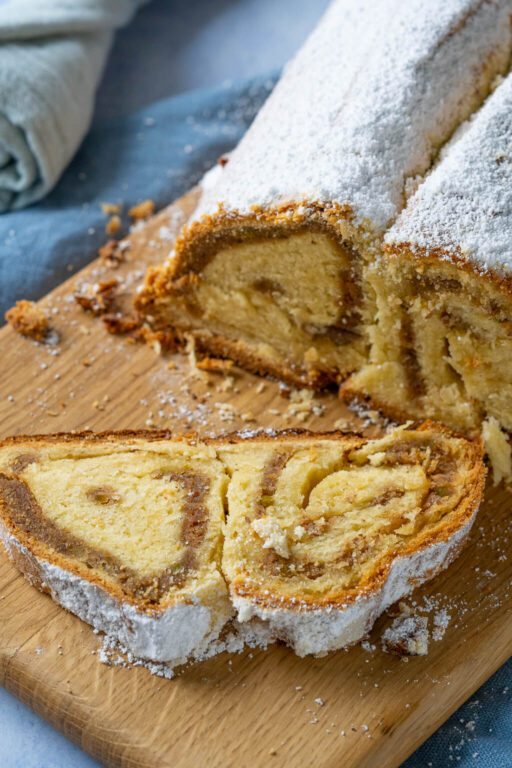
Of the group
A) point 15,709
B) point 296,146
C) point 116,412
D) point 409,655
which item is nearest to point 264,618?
point 409,655

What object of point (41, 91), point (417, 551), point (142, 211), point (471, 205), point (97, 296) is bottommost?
point (97, 296)

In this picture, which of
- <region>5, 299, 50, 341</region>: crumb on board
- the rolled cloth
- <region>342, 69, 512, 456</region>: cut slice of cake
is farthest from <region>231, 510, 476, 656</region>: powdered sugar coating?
the rolled cloth

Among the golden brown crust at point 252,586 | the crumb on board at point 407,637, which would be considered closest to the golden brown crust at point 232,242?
the golden brown crust at point 252,586

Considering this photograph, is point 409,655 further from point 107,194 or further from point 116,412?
point 107,194

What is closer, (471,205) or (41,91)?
(471,205)

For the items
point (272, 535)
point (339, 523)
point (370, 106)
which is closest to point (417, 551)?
point (339, 523)

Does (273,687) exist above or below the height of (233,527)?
below

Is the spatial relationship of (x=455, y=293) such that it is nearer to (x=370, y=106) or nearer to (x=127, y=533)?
(x=370, y=106)
